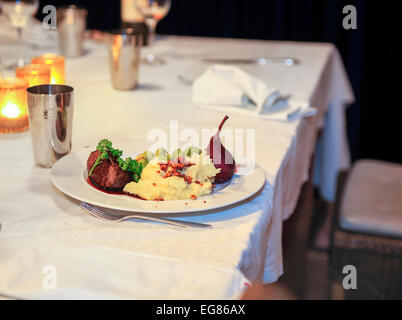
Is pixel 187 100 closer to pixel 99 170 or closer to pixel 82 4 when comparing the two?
pixel 99 170

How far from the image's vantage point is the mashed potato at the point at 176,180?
644 mm

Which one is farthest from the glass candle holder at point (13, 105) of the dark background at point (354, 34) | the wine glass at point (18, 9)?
the dark background at point (354, 34)

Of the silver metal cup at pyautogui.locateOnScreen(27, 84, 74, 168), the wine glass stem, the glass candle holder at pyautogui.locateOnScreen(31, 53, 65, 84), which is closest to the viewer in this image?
the silver metal cup at pyautogui.locateOnScreen(27, 84, 74, 168)

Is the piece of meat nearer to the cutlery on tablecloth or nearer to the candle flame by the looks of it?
the candle flame

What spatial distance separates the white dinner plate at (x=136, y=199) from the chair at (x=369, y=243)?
0.72 m

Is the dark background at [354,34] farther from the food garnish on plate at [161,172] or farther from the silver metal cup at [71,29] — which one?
the food garnish on plate at [161,172]

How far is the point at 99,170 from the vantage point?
0.67m

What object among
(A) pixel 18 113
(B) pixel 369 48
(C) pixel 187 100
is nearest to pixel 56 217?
(A) pixel 18 113

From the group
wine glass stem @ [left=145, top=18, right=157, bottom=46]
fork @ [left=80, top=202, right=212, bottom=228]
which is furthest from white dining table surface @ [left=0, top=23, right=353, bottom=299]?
wine glass stem @ [left=145, top=18, right=157, bottom=46]

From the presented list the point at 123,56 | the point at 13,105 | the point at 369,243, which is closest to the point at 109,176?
the point at 13,105

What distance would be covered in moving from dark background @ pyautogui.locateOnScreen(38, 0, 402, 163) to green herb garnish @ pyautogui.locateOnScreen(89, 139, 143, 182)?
87.2 inches

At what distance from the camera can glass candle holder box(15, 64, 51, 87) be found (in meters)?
0.98

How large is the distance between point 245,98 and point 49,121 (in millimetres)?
516

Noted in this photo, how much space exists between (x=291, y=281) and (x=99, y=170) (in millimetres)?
1270
